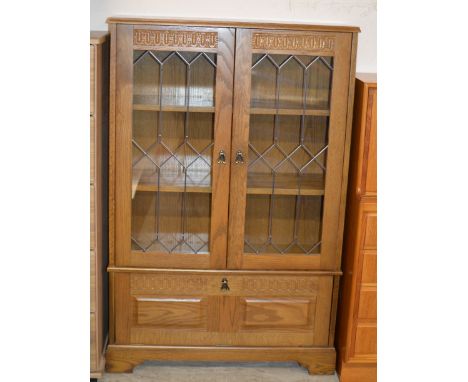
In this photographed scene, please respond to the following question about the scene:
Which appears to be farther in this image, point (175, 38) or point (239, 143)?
point (239, 143)

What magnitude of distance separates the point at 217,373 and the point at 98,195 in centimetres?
94

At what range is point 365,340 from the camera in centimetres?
261

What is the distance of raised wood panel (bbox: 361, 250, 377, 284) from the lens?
251cm

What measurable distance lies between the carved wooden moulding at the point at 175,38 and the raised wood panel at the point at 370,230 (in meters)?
0.87

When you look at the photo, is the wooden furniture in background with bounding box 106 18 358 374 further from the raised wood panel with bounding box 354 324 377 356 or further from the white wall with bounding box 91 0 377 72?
the white wall with bounding box 91 0 377 72

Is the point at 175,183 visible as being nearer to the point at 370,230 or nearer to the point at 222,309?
the point at 222,309

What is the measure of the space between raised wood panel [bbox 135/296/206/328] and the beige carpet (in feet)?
0.72

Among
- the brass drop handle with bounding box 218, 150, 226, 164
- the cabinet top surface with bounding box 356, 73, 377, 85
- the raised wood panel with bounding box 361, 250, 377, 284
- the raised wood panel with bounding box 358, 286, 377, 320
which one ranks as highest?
the cabinet top surface with bounding box 356, 73, 377, 85

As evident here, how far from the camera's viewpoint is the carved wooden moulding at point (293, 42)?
2398mm

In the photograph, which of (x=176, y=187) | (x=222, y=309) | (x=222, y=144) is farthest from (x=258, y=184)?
(x=222, y=309)

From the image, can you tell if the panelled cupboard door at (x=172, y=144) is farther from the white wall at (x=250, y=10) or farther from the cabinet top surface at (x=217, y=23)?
the white wall at (x=250, y=10)

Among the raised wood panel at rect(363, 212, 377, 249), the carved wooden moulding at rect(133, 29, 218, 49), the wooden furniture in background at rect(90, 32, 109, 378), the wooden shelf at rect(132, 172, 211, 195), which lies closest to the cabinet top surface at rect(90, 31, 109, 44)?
the wooden furniture in background at rect(90, 32, 109, 378)
